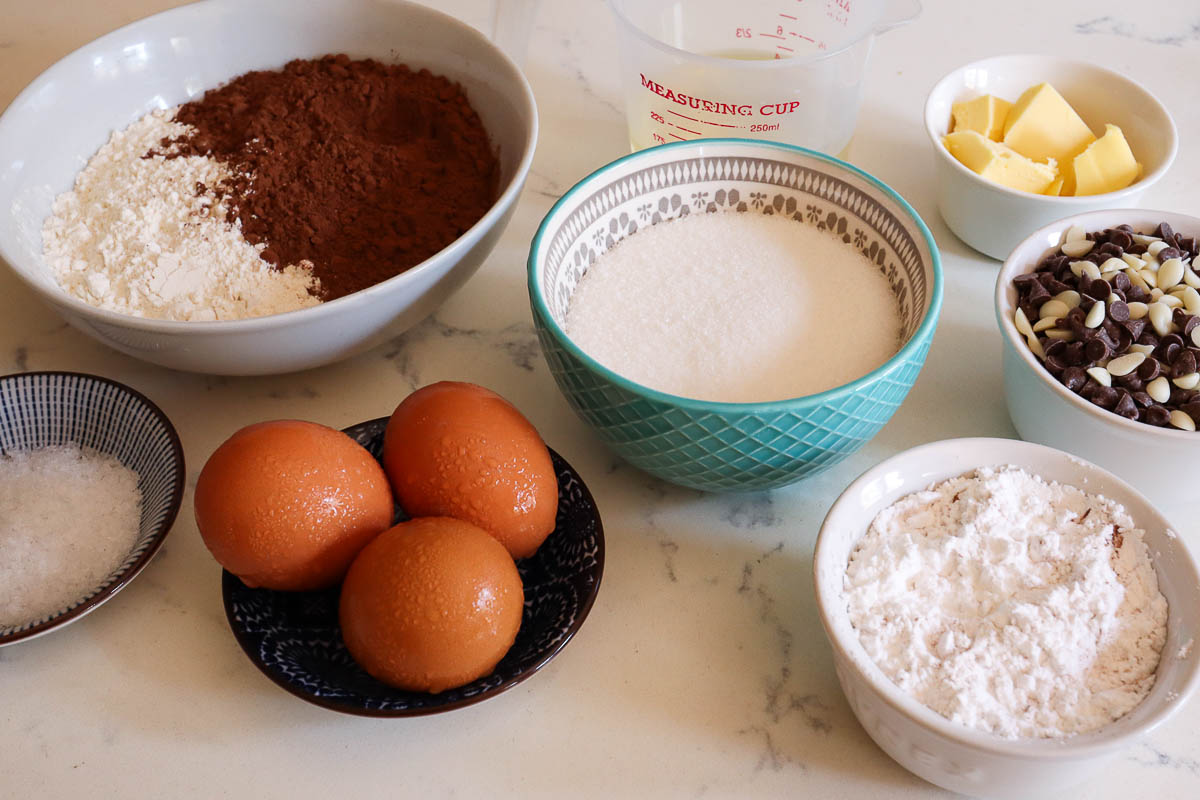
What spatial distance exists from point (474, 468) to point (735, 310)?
318mm

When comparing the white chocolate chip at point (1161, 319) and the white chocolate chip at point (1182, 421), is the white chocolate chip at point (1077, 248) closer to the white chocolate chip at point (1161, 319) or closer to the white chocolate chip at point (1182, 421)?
the white chocolate chip at point (1161, 319)

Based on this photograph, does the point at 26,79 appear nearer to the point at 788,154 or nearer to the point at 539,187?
the point at 539,187

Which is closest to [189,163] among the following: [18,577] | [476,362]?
[476,362]

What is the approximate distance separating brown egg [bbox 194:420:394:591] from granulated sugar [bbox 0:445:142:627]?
156 mm

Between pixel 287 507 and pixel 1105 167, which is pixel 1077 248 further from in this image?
pixel 287 507

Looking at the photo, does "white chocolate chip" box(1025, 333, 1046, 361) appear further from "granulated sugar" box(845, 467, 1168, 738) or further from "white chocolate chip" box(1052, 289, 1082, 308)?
"granulated sugar" box(845, 467, 1168, 738)

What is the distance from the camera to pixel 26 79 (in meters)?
1.55

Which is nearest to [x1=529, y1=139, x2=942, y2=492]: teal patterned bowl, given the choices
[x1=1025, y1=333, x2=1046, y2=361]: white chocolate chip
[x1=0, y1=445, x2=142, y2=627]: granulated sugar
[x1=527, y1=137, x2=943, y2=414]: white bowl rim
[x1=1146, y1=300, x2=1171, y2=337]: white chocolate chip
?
[x1=527, y1=137, x2=943, y2=414]: white bowl rim

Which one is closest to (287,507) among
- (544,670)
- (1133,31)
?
(544,670)

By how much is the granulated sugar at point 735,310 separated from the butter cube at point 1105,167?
33 centimetres

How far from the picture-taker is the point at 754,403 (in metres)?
0.81

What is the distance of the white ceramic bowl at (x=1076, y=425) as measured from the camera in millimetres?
865

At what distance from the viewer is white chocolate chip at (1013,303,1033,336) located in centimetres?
95

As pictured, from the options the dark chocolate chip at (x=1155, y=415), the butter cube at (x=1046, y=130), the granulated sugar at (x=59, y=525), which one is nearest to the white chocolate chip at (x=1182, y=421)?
the dark chocolate chip at (x=1155, y=415)
